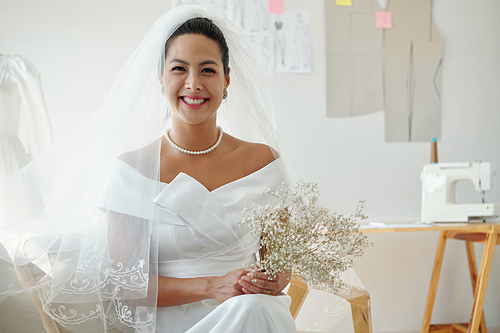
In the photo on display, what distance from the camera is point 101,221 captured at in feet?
4.62

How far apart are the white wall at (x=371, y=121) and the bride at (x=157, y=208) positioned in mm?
1290

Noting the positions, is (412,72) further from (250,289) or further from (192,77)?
(250,289)

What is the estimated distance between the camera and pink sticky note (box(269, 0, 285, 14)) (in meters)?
2.90

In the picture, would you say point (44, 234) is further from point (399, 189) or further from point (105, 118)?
point (399, 189)

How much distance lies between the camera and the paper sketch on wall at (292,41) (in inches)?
115

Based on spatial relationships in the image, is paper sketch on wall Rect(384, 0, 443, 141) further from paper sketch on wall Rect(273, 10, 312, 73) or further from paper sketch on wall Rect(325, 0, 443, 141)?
paper sketch on wall Rect(273, 10, 312, 73)

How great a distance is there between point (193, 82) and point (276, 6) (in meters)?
1.66

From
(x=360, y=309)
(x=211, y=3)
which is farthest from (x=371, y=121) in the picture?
(x=360, y=309)

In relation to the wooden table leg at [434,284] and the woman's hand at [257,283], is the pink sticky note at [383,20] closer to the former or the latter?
the wooden table leg at [434,284]

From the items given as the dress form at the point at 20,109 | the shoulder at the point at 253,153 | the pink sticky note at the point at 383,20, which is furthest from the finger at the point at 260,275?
the pink sticky note at the point at 383,20

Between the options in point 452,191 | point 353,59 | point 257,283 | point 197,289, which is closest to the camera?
point 257,283

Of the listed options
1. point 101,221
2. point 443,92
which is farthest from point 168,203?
point 443,92

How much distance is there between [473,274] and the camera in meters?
3.06

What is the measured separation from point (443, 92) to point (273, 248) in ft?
8.29
